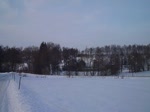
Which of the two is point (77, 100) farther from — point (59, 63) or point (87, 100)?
point (59, 63)

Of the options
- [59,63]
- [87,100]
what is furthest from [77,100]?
[59,63]

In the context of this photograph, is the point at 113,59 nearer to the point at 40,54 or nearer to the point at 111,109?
the point at 40,54

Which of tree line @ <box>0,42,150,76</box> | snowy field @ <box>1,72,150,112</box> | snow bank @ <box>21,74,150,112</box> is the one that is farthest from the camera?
tree line @ <box>0,42,150,76</box>

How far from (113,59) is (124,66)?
13.7 meters

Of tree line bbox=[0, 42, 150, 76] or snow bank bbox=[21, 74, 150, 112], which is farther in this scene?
tree line bbox=[0, 42, 150, 76]

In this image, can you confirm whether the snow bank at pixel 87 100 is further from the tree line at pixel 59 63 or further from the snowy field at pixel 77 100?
the tree line at pixel 59 63

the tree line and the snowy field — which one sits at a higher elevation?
the tree line

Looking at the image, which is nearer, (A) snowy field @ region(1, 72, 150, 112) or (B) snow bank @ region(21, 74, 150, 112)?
(A) snowy field @ region(1, 72, 150, 112)

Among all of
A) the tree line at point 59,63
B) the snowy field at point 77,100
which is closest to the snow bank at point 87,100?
the snowy field at point 77,100

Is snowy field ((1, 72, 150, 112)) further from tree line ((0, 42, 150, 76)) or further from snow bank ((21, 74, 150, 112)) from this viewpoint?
tree line ((0, 42, 150, 76))

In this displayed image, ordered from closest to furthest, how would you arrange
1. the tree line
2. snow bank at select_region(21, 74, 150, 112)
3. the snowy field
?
the snowy field → snow bank at select_region(21, 74, 150, 112) → the tree line

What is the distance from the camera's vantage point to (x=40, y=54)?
88.6 m

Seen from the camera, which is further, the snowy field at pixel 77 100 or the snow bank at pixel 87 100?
the snow bank at pixel 87 100

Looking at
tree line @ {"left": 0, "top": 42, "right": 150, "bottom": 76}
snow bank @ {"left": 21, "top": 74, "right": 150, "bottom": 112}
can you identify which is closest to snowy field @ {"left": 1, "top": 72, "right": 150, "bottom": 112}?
snow bank @ {"left": 21, "top": 74, "right": 150, "bottom": 112}
